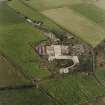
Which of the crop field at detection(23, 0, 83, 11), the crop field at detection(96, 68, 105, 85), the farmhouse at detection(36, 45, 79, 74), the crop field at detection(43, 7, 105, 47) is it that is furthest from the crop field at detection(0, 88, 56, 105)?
the crop field at detection(23, 0, 83, 11)

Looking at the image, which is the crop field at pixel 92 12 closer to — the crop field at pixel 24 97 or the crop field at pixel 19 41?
the crop field at pixel 19 41

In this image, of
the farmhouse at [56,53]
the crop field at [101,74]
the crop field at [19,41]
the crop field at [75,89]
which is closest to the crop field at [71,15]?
the crop field at [19,41]

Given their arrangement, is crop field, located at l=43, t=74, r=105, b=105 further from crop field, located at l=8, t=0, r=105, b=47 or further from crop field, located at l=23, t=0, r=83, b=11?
crop field, located at l=23, t=0, r=83, b=11

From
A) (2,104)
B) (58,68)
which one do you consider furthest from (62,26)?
(2,104)

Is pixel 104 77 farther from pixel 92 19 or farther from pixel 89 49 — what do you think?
pixel 92 19

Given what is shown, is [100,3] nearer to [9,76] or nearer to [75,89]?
[75,89]

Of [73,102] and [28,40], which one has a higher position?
→ [28,40]
